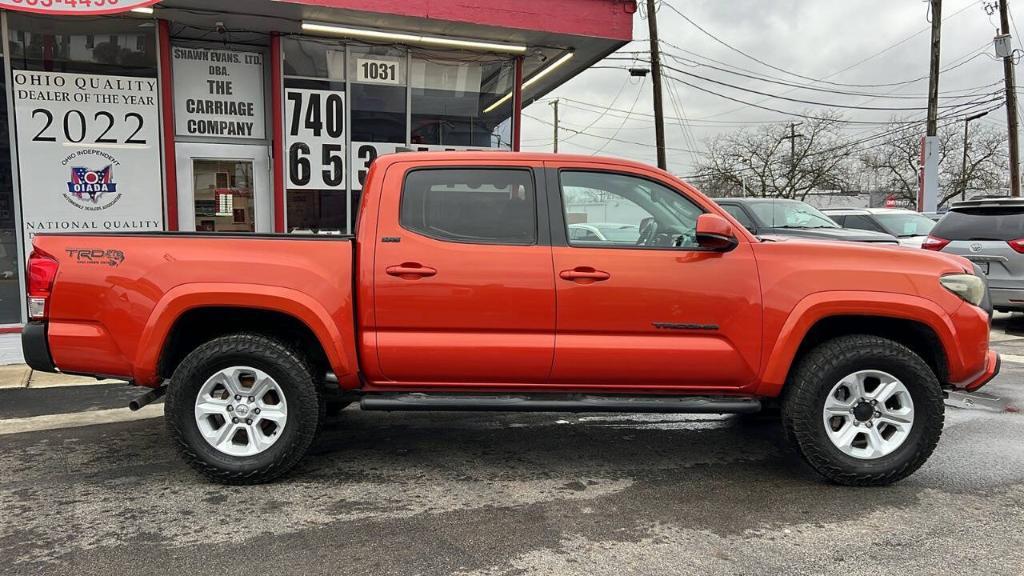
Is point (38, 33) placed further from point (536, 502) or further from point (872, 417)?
point (872, 417)

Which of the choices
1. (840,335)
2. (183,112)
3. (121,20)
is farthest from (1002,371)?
(121,20)

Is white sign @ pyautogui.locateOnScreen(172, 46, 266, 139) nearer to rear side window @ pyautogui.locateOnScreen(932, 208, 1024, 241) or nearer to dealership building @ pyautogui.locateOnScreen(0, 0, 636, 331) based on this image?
dealership building @ pyautogui.locateOnScreen(0, 0, 636, 331)

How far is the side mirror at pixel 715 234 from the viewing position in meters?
3.86

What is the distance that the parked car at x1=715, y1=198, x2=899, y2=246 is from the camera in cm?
1000

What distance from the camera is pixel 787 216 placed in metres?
10.8

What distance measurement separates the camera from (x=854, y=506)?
12.3 feet

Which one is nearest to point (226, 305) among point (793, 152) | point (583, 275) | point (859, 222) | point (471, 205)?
point (471, 205)

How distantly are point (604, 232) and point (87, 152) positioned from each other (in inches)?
301

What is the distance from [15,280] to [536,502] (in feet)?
26.8

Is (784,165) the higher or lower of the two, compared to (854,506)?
higher

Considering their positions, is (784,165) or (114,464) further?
(784,165)

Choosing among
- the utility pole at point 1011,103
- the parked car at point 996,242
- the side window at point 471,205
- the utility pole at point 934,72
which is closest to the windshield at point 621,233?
the side window at point 471,205

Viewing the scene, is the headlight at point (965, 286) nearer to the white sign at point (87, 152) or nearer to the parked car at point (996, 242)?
the parked car at point (996, 242)

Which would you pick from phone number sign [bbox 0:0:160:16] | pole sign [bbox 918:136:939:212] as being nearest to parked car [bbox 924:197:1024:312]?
phone number sign [bbox 0:0:160:16]
